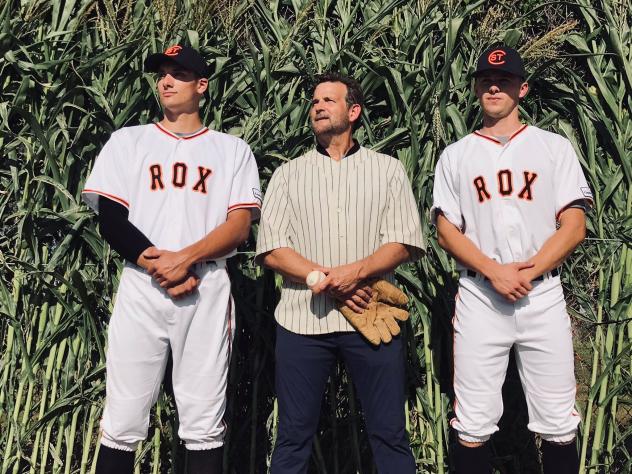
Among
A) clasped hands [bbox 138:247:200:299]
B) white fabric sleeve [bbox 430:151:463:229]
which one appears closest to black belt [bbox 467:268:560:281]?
white fabric sleeve [bbox 430:151:463:229]

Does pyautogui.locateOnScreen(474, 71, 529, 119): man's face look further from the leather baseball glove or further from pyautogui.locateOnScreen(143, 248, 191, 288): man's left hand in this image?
pyautogui.locateOnScreen(143, 248, 191, 288): man's left hand

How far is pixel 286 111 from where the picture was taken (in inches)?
166

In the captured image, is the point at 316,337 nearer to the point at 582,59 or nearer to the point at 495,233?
the point at 495,233

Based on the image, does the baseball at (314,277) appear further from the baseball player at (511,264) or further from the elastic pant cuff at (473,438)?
the elastic pant cuff at (473,438)

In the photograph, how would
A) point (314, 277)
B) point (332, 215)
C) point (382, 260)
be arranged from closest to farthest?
point (314, 277)
point (382, 260)
point (332, 215)

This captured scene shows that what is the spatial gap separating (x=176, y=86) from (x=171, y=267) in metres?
0.85

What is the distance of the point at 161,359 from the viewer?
3.55 m

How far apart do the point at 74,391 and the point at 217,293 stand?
105 cm

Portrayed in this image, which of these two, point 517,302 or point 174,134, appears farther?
point 174,134

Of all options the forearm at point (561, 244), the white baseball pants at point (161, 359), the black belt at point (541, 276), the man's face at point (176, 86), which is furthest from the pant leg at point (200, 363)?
the forearm at point (561, 244)

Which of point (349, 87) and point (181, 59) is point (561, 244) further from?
point (181, 59)

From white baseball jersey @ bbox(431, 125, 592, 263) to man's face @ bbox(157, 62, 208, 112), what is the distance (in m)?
1.24

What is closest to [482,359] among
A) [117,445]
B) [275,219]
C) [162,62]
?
[275,219]

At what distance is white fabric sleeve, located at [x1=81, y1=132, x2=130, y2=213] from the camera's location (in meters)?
3.55
